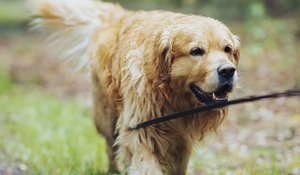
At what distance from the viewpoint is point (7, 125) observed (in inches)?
341

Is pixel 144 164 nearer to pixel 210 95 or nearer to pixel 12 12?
pixel 210 95

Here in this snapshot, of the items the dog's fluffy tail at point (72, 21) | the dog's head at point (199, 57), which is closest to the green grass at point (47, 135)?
the dog's fluffy tail at point (72, 21)

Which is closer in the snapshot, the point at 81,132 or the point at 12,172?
the point at 12,172

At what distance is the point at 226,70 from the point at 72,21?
3541mm

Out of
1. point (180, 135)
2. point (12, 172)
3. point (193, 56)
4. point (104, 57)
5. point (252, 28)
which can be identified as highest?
point (193, 56)

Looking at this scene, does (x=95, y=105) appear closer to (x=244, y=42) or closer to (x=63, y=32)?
(x=63, y=32)

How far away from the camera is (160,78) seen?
15.2 feet

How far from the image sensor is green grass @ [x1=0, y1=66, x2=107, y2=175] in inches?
262

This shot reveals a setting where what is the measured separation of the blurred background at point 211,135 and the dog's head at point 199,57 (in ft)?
1.15

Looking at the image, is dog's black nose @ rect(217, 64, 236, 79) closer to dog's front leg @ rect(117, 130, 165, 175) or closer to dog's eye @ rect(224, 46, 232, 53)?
dog's eye @ rect(224, 46, 232, 53)

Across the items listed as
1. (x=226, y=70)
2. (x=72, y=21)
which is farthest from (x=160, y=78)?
(x=72, y=21)

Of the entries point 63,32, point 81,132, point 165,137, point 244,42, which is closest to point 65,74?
point 244,42

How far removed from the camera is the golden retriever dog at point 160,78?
173 inches

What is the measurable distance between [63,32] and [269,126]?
343cm
